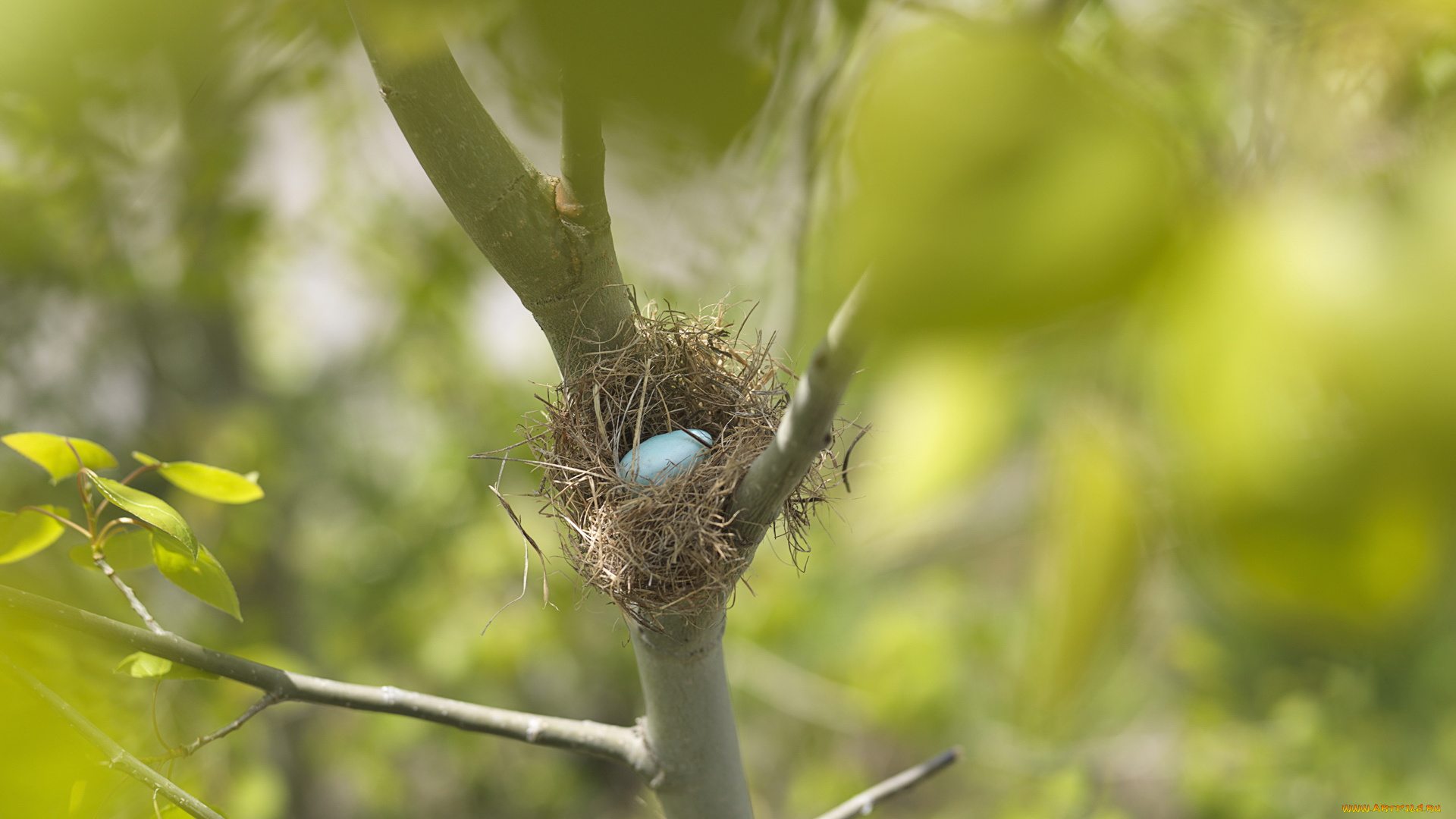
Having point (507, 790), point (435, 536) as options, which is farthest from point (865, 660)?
point (507, 790)

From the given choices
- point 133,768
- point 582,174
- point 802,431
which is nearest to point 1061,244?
point 802,431

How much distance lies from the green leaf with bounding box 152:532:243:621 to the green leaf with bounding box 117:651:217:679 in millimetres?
48

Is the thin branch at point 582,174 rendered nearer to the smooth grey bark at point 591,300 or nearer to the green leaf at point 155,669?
the smooth grey bark at point 591,300

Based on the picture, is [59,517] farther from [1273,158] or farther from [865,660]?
[865,660]

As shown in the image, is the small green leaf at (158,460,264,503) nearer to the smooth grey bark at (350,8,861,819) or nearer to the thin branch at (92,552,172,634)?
the thin branch at (92,552,172,634)

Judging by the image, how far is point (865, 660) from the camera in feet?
6.95

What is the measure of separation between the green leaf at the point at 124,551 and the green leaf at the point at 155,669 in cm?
7

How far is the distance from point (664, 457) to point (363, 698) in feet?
1.05

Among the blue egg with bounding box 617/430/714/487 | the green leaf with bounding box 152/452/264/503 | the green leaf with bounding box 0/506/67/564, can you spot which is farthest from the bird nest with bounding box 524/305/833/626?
the green leaf with bounding box 0/506/67/564

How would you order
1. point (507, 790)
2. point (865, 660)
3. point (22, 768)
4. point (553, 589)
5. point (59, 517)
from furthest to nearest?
point (507, 790) → point (553, 589) → point (865, 660) → point (59, 517) → point (22, 768)

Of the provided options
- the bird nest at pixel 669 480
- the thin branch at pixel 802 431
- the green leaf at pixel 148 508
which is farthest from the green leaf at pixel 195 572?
the thin branch at pixel 802 431

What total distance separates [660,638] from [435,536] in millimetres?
2287

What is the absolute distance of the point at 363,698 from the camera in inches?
24.2

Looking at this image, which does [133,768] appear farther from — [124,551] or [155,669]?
[124,551]
